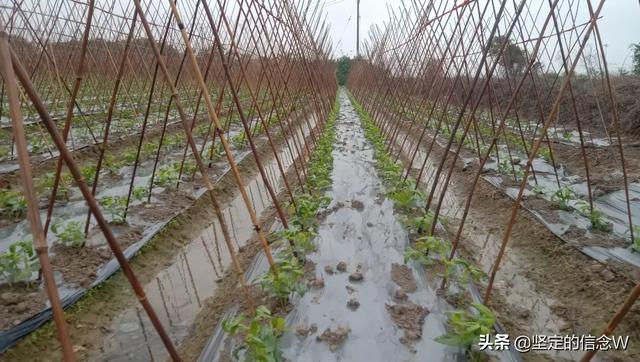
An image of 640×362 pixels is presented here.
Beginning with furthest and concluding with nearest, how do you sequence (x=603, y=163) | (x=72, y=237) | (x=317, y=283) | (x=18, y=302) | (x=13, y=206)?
(x=603, y=163)
(x=13, y=206)
(x=72, y=237)
(x=317, y=283)
(x=18, y=302)

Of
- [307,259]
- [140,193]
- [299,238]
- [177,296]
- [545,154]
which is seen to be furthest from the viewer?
[545,154]

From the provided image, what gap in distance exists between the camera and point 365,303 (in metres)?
3.29

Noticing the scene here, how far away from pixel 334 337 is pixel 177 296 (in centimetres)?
155

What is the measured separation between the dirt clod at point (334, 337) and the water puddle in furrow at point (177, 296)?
109cm

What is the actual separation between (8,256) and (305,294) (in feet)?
7.57

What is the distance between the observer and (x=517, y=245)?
4609mm

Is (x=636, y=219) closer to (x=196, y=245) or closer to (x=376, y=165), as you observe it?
(x=376, y=165)

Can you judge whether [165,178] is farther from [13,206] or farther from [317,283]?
[317,283]

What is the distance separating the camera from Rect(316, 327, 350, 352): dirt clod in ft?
9.28

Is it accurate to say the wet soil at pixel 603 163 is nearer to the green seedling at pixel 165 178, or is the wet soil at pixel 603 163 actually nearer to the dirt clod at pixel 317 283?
the dirt clod at pixel 317 283

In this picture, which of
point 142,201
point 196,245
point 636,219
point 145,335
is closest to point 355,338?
point 145,335

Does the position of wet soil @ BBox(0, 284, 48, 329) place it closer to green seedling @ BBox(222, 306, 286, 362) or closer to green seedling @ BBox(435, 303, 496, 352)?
green seedling @ BBox(222, 306, 286, 362)

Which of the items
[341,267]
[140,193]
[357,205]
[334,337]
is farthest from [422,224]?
[140,193]

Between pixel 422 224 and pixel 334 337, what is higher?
pixel 422 224
